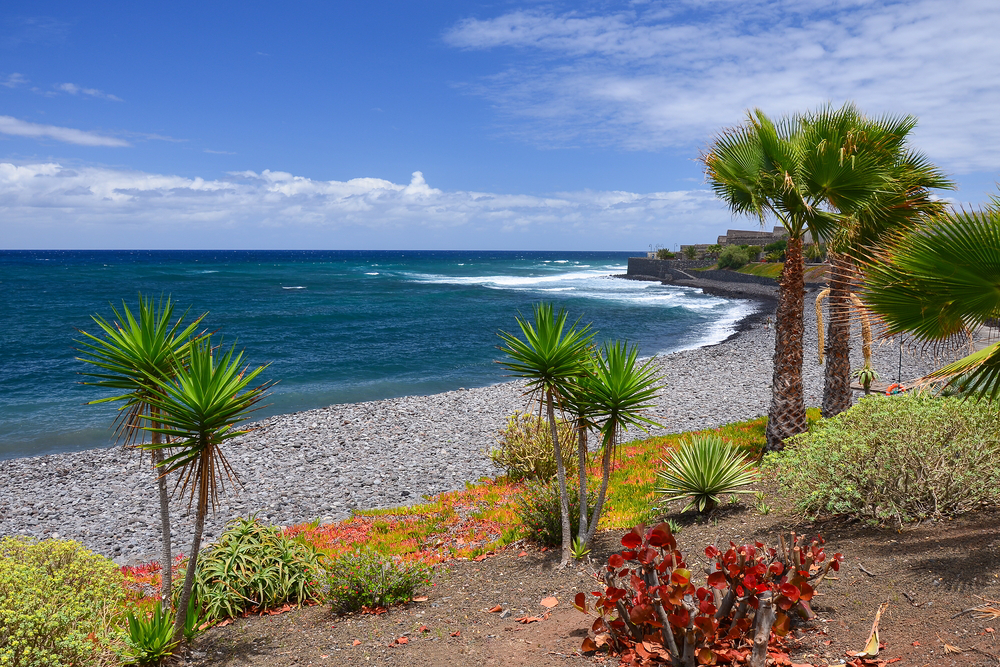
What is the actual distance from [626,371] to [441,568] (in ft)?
11.1

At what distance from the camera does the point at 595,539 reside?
8.09m

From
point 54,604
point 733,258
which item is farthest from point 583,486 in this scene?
point 733,258

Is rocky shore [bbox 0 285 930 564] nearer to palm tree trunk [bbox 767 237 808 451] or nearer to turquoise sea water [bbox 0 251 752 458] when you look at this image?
palm tree trunk [bbox 767 237 808 451]

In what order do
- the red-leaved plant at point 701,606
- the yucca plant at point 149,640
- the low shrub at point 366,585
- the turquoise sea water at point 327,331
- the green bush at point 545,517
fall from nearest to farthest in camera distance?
1. the red-leaved plant at point 701,606
2. the yucca plant at point 149,640
3. the low shrub at point 366,585
4. the green bush at point 545,517
5. the turquoise sea water at point 327,331

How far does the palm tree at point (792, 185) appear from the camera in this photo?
10.0m

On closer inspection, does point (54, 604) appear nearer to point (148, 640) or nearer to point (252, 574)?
point (148, 640)

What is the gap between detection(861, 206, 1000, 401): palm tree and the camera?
5.19m

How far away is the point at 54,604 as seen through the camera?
509 cm

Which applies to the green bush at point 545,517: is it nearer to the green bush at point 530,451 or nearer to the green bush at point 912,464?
the green bush at point 912,464

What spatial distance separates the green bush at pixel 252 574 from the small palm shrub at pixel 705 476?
4.70m

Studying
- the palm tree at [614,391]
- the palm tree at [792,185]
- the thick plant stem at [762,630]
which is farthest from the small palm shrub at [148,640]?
the palm tree at [792,185]

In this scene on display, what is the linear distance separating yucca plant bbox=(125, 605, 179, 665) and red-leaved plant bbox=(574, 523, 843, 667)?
3.66 m

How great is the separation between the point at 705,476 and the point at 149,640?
6415 mm

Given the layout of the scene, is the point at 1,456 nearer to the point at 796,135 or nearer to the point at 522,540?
the point at 522,540
